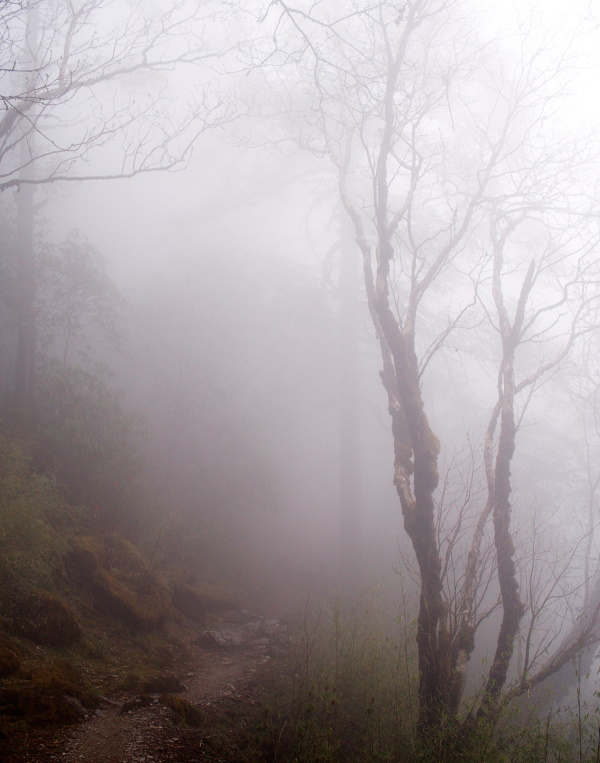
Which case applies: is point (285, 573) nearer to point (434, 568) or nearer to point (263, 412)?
point (263, 412)

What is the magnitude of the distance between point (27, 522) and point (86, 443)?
3589mm

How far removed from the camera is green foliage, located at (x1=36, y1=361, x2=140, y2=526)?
9.69 metres

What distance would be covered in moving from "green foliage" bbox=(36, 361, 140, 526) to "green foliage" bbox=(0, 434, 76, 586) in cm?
143

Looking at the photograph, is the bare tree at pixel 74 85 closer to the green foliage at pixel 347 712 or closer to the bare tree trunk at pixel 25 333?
the bare tree trunk at pixel 25 333

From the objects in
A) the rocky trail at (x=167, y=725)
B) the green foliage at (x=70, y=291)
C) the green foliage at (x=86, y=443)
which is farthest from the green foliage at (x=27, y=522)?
the green foliage at (x=70, y=291)

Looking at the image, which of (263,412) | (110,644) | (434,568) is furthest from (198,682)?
(263,412)

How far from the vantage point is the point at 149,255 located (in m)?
22.4

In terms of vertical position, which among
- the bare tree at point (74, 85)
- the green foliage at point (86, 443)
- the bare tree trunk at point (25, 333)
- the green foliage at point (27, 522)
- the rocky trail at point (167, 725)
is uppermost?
the bare tree at point (74, 85)

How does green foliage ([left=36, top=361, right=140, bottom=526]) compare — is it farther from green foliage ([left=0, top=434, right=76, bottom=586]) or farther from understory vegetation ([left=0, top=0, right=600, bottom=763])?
green foliage ([left=0, top=434, right=76, bottom=586])

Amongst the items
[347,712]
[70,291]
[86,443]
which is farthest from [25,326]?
[347,712]

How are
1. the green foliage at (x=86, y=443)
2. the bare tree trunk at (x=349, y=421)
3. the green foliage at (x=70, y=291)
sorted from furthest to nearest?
the bare tree trunk at (x=349, y=421) < the green foliage at (x=70, y=291) < the green foliage at (x=86, y=443)

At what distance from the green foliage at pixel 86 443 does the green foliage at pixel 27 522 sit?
1431 mm

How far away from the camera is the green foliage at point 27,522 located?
575 cm

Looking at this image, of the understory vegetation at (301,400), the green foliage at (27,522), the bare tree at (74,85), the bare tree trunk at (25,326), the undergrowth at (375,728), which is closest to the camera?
the undergrowth at (375,728)
